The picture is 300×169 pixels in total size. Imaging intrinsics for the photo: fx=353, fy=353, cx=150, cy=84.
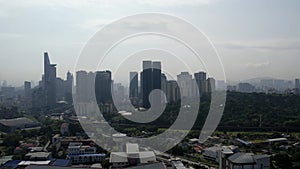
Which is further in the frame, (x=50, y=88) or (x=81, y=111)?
(x=50, y=88)

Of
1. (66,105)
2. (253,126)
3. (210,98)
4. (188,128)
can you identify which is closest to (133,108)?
(188,128)

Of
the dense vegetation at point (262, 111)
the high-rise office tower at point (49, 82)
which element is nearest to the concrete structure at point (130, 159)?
the dense vegetation at point (262, 111)

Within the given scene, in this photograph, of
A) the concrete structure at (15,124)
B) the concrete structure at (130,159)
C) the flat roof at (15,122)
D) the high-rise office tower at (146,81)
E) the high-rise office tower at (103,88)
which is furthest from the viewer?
the flat roof at (15,122)

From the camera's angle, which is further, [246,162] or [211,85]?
[211,85]

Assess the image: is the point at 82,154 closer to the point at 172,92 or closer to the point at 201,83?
the point at 172,92

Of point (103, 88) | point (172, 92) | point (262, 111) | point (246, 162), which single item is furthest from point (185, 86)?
point (246, 162)

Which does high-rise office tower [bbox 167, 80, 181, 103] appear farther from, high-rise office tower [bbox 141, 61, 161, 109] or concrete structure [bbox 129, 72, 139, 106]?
concrete structure [bbox 129, 72, 139, 106]

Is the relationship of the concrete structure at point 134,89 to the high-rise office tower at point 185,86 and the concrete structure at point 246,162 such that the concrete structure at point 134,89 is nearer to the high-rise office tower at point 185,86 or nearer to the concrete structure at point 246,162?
the high-rise office tower at point 185,86

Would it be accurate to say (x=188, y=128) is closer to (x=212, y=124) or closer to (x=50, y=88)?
(x=212, y=124)
